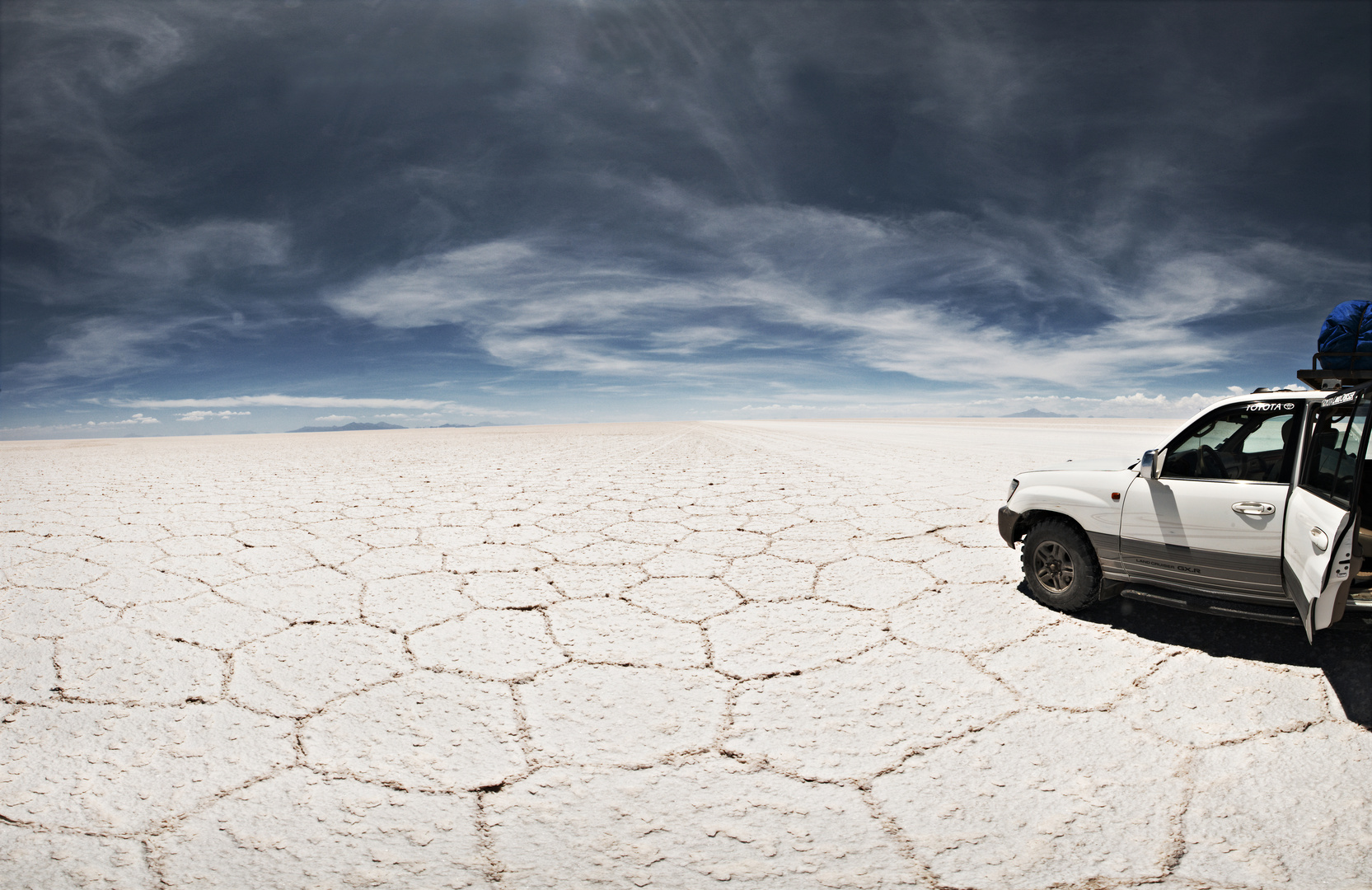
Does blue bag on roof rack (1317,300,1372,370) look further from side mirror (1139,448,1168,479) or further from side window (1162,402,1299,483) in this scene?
side mirror (1139,448,1168,479)

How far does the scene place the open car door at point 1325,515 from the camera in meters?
1.85

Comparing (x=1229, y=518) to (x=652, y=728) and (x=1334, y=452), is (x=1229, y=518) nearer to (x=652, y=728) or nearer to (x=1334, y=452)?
(x=1334, y=452)

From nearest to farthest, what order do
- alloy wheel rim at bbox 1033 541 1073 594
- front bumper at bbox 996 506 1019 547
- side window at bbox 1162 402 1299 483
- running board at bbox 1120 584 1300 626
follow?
running board at bbox 1120 584 1300 626 < side window at bbox 1162 402 1299 483 < alloy wheel rim at bbox 1033 541 1073 594 < front bumper at bbox 996 506 1019 547

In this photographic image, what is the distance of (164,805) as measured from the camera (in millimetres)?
1660

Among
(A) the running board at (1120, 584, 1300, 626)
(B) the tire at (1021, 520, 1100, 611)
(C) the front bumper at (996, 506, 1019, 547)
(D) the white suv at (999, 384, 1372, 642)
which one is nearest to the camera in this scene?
(D) the white suv at (999, 384, 1372, 642)

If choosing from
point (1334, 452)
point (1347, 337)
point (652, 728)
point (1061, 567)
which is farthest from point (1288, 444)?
point (652, 728)

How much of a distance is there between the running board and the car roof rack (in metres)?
0.98

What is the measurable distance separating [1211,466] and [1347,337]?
85 cm

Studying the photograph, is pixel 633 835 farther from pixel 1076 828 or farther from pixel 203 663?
pixel 203 663

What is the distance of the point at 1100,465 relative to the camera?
315 cm

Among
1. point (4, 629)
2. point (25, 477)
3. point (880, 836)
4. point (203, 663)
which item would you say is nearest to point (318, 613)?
point (203, 663)

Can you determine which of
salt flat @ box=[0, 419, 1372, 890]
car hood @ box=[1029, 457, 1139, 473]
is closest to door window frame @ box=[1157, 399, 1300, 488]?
car hood @ box=[1029, 457, 1139, 473]

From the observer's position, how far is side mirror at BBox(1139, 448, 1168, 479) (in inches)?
108

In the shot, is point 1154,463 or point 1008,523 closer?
point 1154,463
